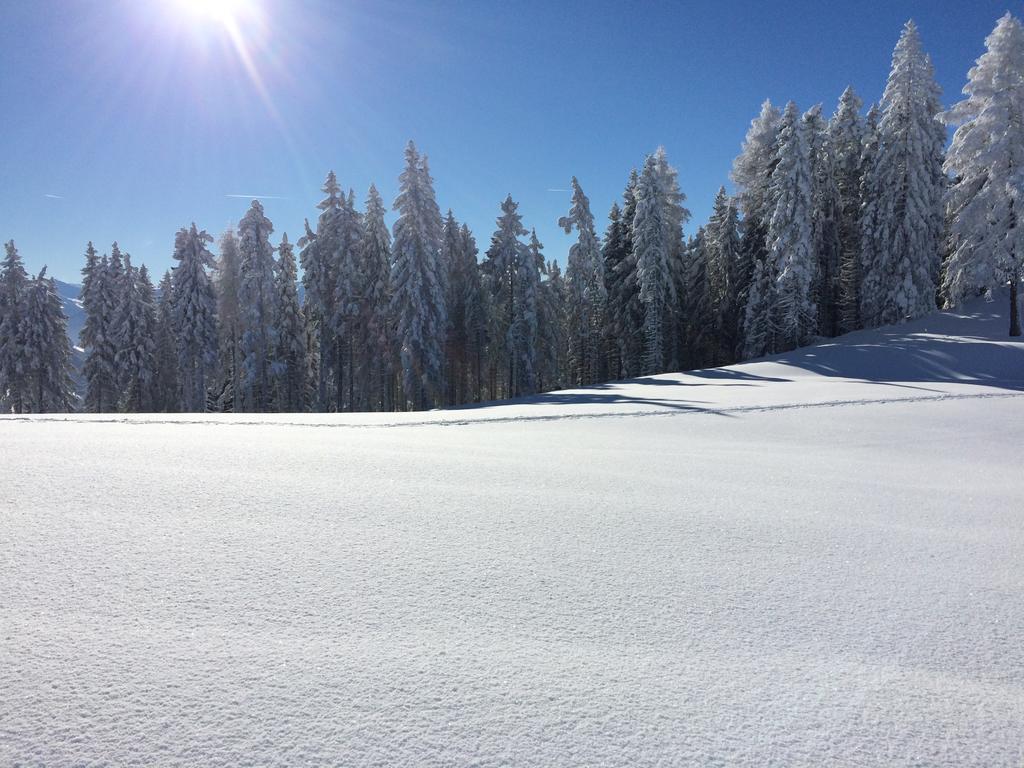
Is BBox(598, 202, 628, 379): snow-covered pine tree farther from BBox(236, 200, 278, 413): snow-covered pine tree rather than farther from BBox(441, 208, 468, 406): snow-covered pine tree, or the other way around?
A: BBox(236, 200, 278, 413): snow-covered pine tree

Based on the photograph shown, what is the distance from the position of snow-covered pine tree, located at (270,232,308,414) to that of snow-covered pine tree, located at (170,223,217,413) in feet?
13.3

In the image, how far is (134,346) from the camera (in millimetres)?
35656

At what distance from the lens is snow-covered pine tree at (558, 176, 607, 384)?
3734 cm

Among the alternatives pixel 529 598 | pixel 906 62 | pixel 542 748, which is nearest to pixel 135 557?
pixel 529 598

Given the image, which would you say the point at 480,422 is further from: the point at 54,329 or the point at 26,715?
the point at 54,329

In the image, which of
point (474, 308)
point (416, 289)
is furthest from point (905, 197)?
point (416, 289)

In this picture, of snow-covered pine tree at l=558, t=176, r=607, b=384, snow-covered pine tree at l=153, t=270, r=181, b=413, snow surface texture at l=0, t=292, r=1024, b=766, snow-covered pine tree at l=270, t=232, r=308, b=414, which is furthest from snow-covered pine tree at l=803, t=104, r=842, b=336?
snow-covered pine tree at l=153, t=270, r=181, b=413

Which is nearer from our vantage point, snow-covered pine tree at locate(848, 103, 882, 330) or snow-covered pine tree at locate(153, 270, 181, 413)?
snow-covered pine tree at locate(848, 103, 882, 330)

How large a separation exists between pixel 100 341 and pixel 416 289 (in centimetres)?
2288

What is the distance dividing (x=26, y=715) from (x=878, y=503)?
5698mm

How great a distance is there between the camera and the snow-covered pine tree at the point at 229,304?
116 feet

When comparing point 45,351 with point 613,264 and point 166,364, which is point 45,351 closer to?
point 166,364

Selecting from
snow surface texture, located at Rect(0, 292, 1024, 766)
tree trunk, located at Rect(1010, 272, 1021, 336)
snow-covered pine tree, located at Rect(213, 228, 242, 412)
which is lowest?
snow surface texture, located at Rect(0, 292, 1024, 766)

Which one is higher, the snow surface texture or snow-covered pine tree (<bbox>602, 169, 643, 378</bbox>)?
snow-covered pine tree (<bbox>602, 169, 643, 378</bbox>)
